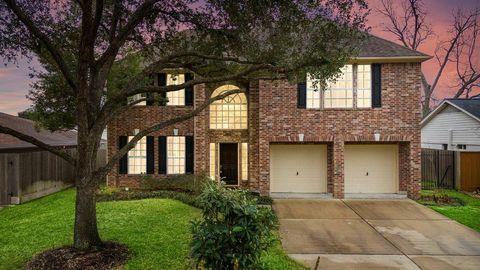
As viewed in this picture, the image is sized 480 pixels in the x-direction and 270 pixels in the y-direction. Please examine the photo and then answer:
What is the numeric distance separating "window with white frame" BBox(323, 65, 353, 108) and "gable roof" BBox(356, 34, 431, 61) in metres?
0.88

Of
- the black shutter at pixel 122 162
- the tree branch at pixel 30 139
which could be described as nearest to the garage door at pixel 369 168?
the black shutter at pixel 122 162

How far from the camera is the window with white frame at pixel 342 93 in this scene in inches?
608

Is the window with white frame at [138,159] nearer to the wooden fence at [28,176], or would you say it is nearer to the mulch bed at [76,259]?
the wooden fence at [28,176]

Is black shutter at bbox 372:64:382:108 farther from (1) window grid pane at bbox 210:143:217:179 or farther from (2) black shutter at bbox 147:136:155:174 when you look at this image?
(2) black shutter at bbox 147:136:155:174

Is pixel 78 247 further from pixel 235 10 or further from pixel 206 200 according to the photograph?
pixel 235 10

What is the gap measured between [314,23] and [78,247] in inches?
297

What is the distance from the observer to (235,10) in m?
8.98

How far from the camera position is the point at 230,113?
16.6 m

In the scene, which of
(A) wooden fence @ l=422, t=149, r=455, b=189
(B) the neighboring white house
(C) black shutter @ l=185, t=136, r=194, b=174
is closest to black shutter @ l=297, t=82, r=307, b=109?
(C) black shutter @ l=185, t=136, r=194, b=174

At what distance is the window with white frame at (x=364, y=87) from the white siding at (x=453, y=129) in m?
9.37

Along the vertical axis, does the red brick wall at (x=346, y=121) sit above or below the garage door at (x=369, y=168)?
above

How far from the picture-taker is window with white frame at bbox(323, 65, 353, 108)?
15453 mm

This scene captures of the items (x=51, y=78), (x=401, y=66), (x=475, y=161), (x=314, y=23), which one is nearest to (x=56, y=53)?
(x=314, y=23)

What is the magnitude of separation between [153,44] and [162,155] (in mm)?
6810
